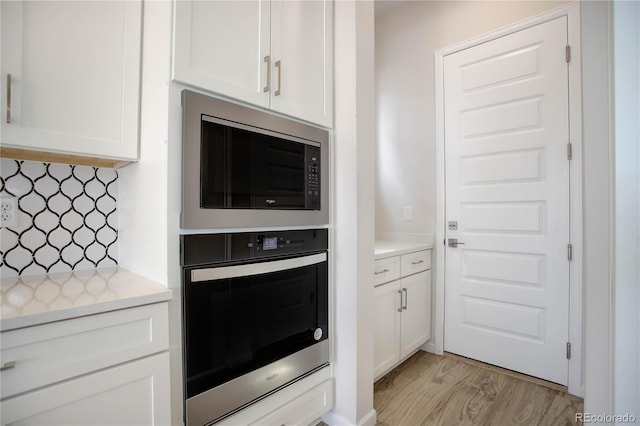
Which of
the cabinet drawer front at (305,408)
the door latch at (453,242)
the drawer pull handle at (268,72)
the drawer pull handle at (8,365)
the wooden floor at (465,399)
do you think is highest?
the drawer pull handle at (268,72)

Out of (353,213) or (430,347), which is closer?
(353,213)

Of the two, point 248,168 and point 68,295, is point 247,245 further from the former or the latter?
point 68,295

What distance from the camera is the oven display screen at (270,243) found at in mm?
1357

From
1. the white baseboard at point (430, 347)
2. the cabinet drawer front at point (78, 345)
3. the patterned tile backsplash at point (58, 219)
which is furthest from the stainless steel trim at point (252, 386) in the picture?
the white baseboard at point (430, 347)

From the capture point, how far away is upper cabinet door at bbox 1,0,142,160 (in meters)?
1.04

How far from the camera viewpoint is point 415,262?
240 centimetres

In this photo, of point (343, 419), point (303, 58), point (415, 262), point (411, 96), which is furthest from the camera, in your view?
point (411, 96)

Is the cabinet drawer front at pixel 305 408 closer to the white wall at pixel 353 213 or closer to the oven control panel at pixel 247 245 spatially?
the white wall at pixel 353 213

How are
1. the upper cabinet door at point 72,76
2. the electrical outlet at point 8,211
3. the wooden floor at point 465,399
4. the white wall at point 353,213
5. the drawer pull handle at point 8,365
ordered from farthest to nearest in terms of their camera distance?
the wooden floor at point 465,399
the white wall at point 353,213
the electrical outlet at point 8,211
the upper cabinet door at point 72,76
the drawer pull handle at point 8,365

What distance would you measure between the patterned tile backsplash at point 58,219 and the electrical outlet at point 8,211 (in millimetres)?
16

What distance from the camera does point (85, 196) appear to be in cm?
145

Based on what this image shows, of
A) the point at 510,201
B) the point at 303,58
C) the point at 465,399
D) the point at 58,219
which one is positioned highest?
the point at 303,58

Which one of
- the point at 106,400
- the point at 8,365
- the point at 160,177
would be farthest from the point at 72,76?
the point at 106,400

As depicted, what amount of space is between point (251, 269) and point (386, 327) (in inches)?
46.9
